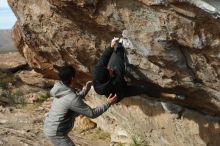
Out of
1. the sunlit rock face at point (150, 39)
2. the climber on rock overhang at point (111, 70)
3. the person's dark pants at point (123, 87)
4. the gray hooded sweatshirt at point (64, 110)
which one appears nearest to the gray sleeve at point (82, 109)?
the gray hooded sweatshirt at point (64, 110)

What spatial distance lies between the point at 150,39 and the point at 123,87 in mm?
950

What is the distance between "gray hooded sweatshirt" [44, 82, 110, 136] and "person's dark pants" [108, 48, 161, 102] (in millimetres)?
367

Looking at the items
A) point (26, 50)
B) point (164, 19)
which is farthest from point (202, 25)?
point (26, 50)

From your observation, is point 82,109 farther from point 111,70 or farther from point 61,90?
point 111,70

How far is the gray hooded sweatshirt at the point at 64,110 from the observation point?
7098 millimetres

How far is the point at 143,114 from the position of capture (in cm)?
933

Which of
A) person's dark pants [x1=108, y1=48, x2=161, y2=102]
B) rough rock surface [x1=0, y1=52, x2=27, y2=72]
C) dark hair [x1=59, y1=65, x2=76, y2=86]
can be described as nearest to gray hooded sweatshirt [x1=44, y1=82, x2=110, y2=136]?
dark hair [x1=59, y1=65, x2=76, y2=86]

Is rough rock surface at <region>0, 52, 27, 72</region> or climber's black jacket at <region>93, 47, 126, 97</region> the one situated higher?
climber's black jacket at <region>93, 47, 126, 97</region>

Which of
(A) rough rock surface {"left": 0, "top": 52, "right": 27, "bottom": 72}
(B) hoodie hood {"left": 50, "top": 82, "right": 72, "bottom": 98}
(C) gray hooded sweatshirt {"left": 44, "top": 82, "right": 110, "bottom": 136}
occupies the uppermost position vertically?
(B) hoodie hood {"left": 50, "top": 82, "right": 72, "bottom": 98}

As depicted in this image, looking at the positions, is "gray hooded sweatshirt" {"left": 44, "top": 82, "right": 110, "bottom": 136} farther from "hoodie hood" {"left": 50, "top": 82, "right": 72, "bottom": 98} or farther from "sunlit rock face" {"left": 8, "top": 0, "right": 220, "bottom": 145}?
"sunlit rock face" {"left": 8, "top": 0, "right": 220, "bottom": 145}

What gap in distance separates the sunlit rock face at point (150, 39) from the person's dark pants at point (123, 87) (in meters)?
0.14

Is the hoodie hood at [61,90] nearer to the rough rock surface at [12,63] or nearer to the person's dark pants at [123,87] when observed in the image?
the person's dark pants at [123,87]

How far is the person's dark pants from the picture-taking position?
7152 mm

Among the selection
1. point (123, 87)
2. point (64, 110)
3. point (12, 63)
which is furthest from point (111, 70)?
point (12, 63)
